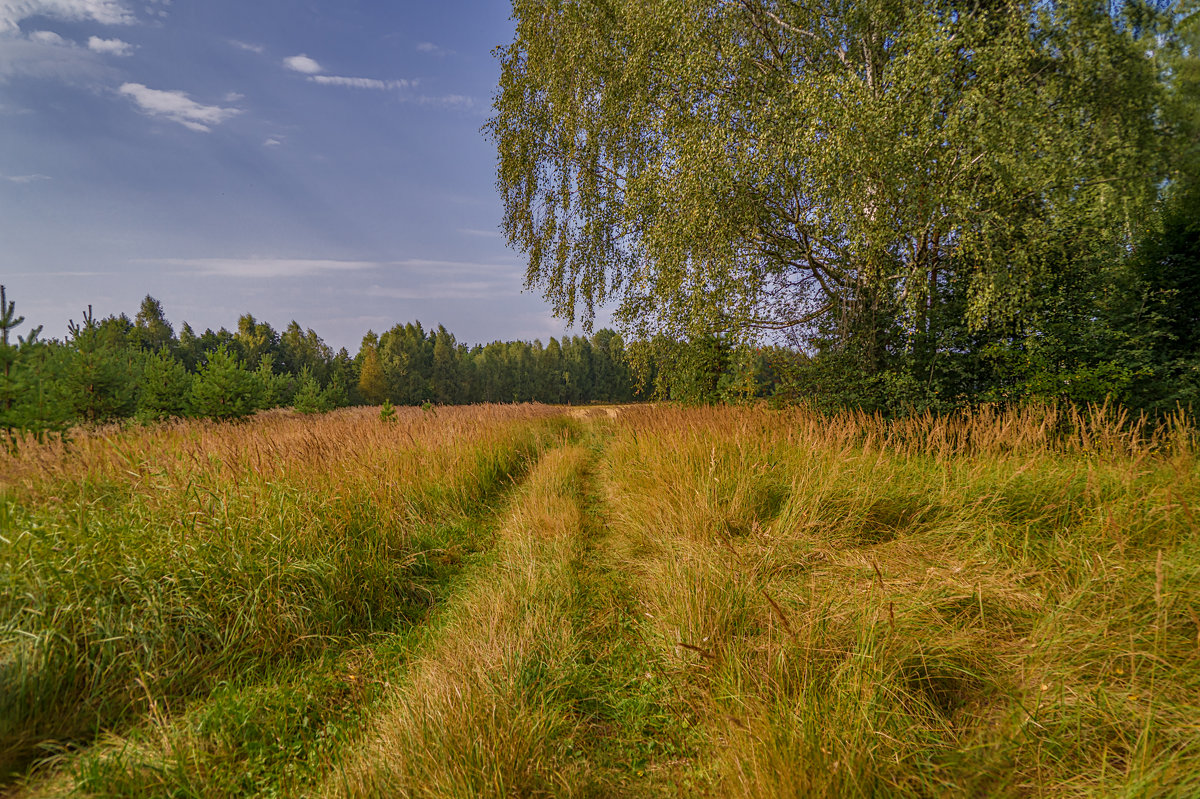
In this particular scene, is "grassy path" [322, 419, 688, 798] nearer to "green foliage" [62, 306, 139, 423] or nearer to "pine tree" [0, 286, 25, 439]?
"pine tree" [0, 286, 25, 439]

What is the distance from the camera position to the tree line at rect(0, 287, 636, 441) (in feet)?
21.3

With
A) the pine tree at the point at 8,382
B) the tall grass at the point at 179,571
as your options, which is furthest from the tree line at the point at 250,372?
the tall grass at the point at 179,571

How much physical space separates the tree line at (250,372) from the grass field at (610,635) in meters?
4.35

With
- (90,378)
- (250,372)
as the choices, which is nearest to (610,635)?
(90,378)

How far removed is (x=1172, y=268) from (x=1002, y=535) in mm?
8220

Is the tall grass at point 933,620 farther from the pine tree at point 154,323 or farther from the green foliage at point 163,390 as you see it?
the pine tree at point 154,323

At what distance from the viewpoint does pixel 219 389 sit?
10.9m

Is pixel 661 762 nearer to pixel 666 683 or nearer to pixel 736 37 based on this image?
pixel 666 683

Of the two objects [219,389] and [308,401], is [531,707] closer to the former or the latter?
[219,389]

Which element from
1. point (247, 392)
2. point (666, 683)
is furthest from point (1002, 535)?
point (247, 392)

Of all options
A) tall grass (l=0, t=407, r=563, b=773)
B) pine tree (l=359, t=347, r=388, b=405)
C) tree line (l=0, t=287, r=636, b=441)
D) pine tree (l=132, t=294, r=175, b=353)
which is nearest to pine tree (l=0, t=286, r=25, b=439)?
tree line (l=0, t=287, r=636, b=441)

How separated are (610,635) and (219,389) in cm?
1352

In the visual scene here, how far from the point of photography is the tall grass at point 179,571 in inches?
70.6

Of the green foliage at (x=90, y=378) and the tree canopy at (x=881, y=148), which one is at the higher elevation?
the tree canopy at (x=881, y=148)
